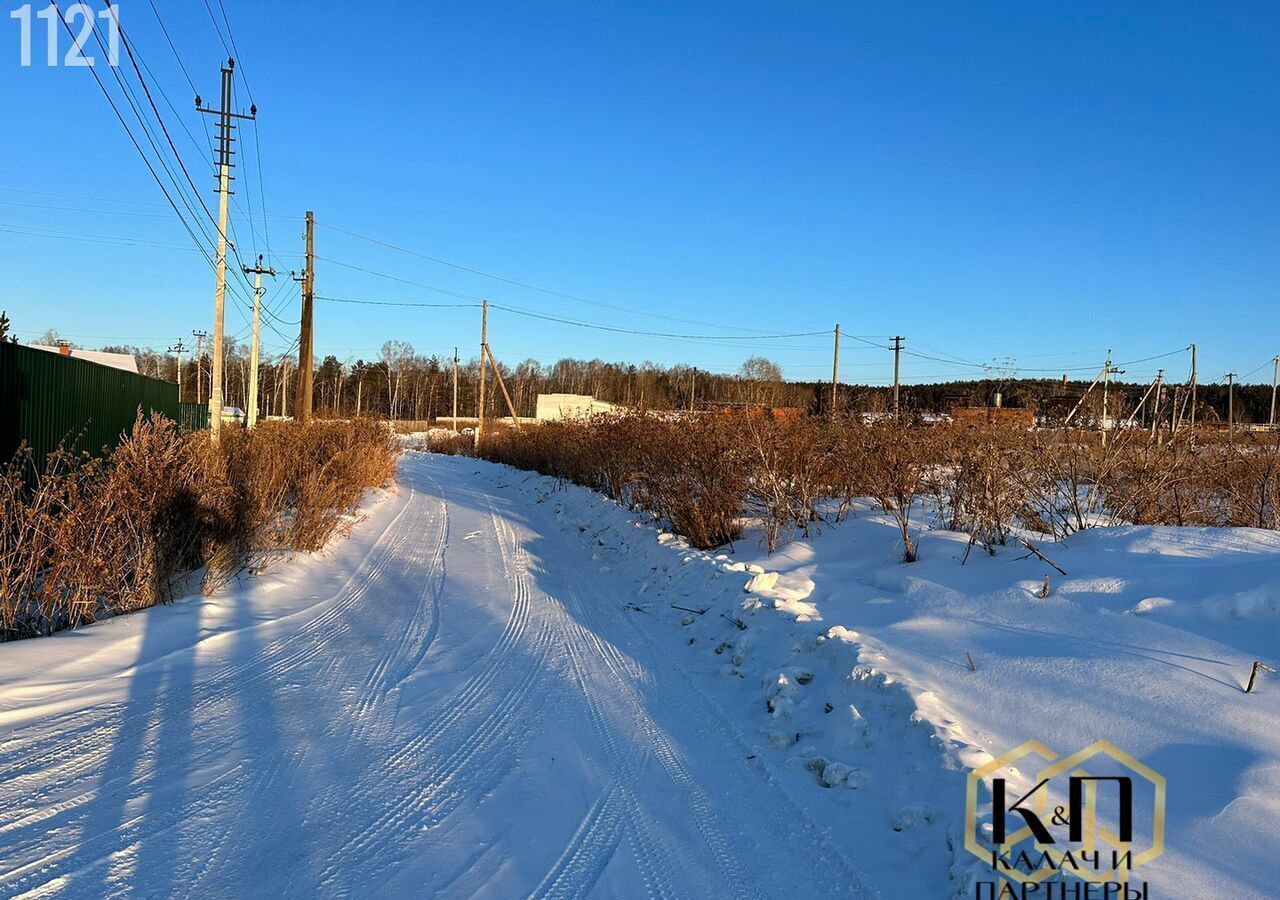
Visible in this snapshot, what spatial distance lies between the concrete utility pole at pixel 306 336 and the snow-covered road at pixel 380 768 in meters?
17.4

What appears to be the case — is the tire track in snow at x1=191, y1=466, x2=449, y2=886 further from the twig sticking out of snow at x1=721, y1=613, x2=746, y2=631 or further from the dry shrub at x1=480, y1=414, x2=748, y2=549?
the dry shrub at x1=480, y1=414, x2=748, y2=549

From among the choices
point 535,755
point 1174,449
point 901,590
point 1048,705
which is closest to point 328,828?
point 535,755

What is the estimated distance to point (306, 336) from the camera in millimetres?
24438

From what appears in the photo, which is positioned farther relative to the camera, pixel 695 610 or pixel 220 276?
pixel 220 276

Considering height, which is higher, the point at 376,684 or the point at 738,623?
the point at 738,623

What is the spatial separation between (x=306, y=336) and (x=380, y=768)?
2282 cm

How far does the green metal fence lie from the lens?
9.19 meters

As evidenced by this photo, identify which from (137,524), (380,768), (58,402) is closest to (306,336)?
(58,402)

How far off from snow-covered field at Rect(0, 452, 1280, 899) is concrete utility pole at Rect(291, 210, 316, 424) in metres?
17.0

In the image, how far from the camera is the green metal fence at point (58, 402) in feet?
30.1

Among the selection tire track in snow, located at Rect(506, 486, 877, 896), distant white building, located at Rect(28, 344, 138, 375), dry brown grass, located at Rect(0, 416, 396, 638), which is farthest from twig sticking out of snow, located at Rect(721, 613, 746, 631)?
distant white building, located at Rect(28, 344, 138, 375)

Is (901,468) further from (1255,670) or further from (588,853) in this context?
(588,853)

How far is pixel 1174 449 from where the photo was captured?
8984 millimetres

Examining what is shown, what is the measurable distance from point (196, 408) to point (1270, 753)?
28606 millimetres
